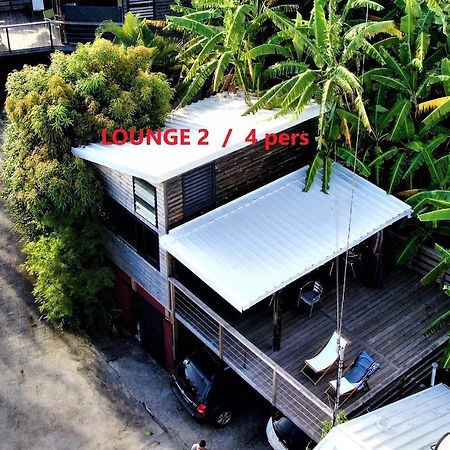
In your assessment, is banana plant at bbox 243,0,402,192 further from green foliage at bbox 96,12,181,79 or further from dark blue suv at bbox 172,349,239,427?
dark blue suv at bbox 172,349,239,427

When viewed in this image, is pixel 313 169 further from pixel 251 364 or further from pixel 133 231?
pixel 251 364

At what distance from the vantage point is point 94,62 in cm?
1905

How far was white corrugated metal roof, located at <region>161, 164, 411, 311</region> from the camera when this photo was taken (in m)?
16.7

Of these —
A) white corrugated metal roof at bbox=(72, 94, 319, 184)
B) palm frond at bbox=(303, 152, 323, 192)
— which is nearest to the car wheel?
palm frond at bbox=(303, 152, 323, 192)

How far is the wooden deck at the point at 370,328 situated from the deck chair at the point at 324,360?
0.23m

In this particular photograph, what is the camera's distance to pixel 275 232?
18.1 m

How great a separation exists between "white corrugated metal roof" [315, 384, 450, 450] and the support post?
3.13 m

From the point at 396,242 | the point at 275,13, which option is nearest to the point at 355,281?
the point at 396,242

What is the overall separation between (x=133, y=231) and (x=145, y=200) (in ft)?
5.84

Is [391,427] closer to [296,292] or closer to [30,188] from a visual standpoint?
[296,292]

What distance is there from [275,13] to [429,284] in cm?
865

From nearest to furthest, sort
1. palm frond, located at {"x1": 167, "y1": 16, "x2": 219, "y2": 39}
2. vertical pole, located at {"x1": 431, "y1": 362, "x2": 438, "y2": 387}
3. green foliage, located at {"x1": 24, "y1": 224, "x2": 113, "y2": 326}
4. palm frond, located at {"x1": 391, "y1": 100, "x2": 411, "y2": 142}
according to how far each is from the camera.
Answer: vertical pole, located at {"x1": 431, "y1": 362, "x2": 438, "y2": 387}
palm frond, located at {"x1": 391, "y1": 100, "x2": 411, "y2": 142}
green foliage, located at {"x1": 24, "y1": 224, "x2": 113, "y2": 326}
palm frond, located at {"x1": 167, "y1": 16, "x2": 219, "y2": 39}

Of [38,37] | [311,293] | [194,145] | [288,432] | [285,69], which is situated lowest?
[288,432]

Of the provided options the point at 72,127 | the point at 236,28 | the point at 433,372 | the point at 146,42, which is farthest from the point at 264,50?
the point at 433,372
